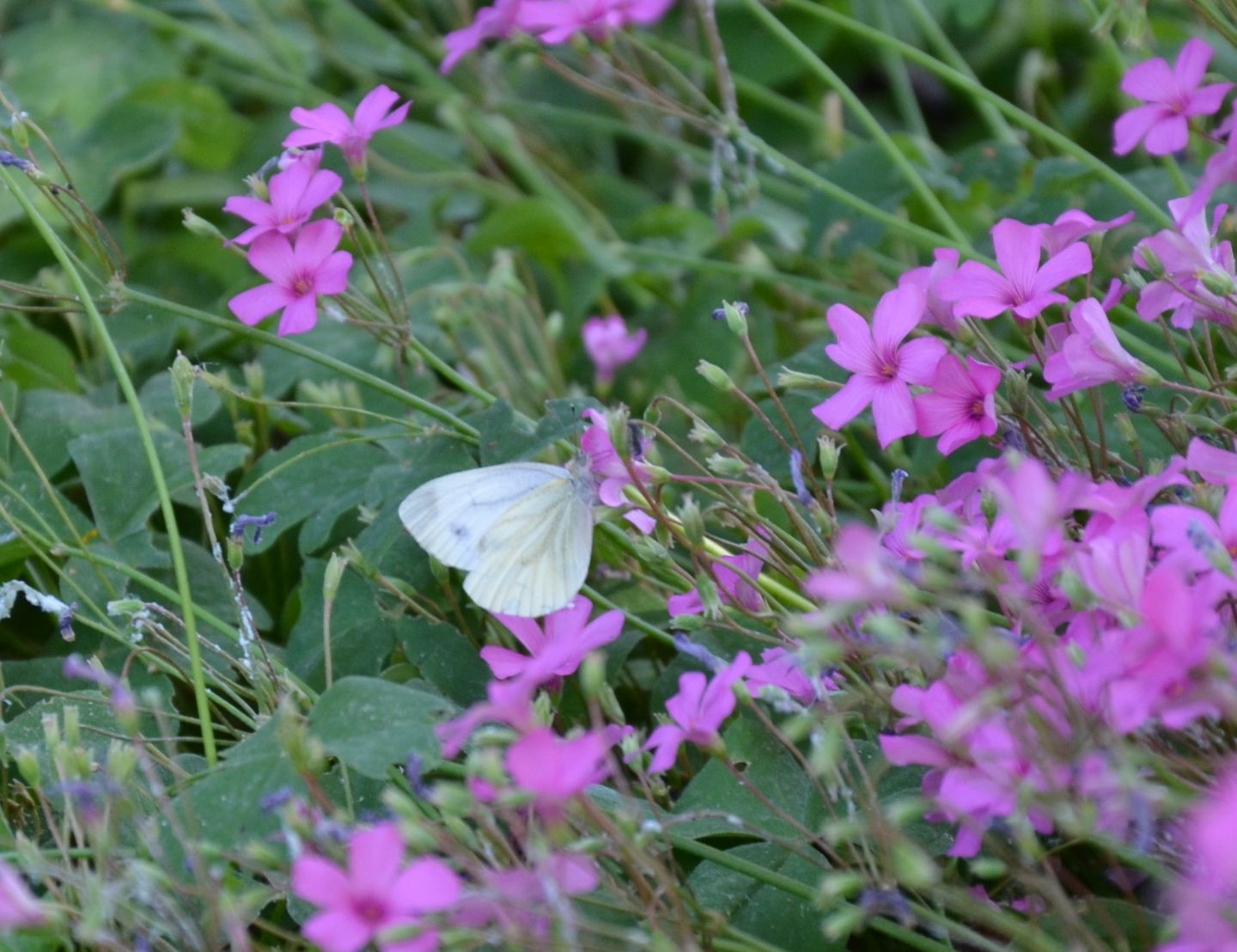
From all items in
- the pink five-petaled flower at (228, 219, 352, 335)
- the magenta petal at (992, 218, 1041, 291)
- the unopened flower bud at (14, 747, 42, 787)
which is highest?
the magenta petal at (992, 218, 1041, 291)

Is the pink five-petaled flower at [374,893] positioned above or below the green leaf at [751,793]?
above

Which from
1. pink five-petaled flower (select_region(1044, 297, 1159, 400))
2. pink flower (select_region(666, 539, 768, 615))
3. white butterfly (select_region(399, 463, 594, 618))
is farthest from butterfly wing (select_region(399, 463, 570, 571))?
pink five-petaled flower (select_region(1044, 297, 1159, 400))

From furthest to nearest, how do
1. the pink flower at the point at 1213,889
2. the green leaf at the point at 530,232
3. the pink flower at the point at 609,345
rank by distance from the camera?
the green leaf at the point at 530,232 < the pink flower at the point at 609,345 < the pink flower at the point at 1213,889

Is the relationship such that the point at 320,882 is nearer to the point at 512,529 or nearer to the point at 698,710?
the point at 698,710

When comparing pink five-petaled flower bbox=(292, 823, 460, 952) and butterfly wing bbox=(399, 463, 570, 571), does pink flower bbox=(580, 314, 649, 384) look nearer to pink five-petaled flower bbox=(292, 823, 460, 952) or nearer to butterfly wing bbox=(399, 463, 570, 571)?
butterfly wing bbox=(399, 463, 570, 571)

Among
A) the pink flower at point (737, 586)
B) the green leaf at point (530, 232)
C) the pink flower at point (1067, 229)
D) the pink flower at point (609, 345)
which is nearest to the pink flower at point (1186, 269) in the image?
the pink flower at point (1067, 229)

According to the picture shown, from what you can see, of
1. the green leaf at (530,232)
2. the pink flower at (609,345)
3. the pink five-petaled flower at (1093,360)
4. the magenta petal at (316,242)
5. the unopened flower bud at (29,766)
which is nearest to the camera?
the unopened flower bud at (29,766)

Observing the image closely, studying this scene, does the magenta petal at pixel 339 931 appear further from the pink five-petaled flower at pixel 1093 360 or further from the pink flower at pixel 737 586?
the pink five-petaled flower at pixel 1093 360
